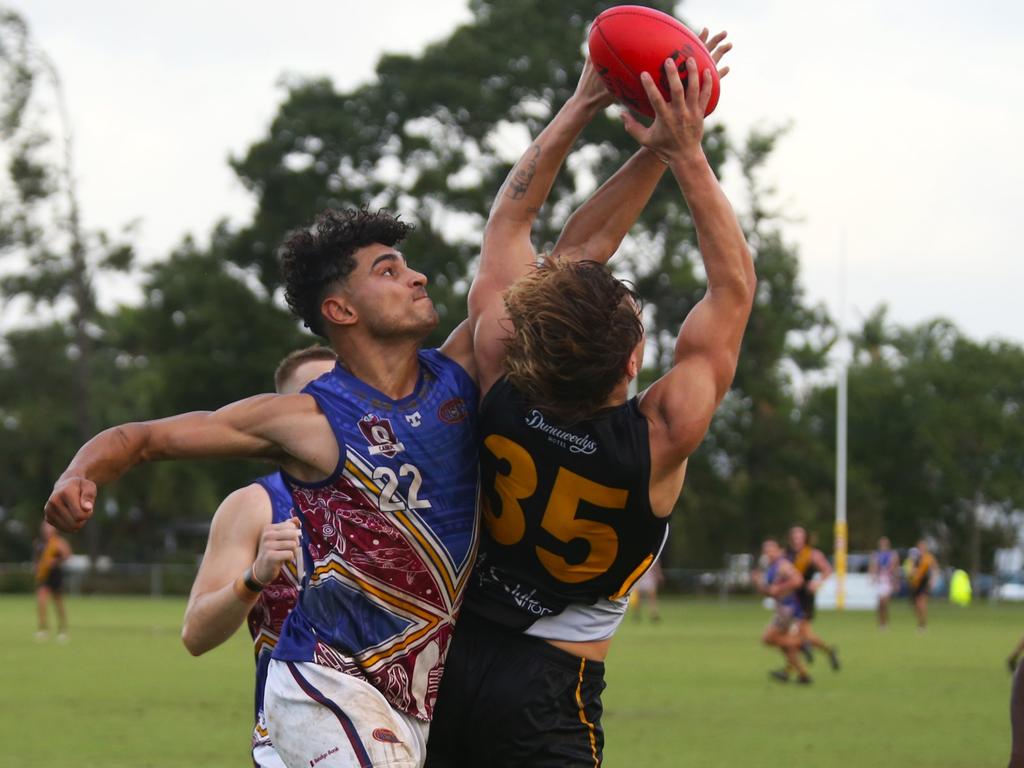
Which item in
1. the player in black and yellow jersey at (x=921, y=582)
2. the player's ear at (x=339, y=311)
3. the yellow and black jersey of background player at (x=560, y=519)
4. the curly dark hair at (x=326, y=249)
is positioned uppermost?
the curly dark hair at (x=326, y=249)

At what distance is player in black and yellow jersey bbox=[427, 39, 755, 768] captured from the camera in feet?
14.6

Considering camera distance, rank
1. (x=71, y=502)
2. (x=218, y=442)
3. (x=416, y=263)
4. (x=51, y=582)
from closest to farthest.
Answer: (x=71, y=502)
(x=218, y=442)
(x=51, y=582)
(x=416, y=263)

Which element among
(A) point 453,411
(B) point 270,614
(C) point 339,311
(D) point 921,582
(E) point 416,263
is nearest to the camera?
(A) point 453,411

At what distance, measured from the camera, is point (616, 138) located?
49156mm

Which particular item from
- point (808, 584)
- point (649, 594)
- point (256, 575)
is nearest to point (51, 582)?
point (808, 584)

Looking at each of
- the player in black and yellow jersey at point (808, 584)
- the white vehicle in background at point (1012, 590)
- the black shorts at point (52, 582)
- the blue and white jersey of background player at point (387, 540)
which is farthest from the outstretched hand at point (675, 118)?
the white vehicle in background at point (1012, 590)

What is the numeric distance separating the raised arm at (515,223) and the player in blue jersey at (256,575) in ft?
2.08

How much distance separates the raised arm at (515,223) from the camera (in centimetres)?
484

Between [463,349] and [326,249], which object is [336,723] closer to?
[463,349]

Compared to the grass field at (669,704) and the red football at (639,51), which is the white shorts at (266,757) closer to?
the red football at (639,51)

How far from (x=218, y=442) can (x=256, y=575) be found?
0.67m

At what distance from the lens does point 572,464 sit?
14.8 ft

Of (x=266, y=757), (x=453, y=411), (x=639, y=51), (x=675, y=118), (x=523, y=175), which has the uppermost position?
(x=639, y=51)

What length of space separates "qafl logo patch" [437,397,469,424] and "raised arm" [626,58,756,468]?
55cm
